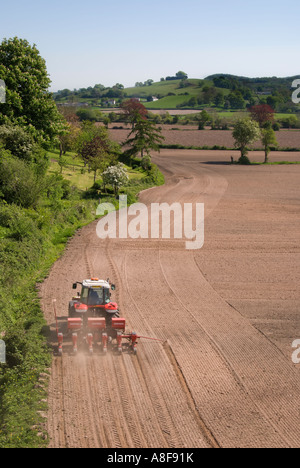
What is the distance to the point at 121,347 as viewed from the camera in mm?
20156

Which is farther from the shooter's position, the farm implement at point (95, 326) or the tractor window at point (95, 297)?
the tractor window at point (95, 297)

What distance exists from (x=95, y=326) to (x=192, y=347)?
426 cm

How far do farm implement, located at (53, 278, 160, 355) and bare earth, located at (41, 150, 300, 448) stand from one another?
76cm

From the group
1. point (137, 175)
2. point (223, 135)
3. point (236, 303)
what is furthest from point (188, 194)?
point (223, 135)

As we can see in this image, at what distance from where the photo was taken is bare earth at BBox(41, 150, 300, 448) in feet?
50.8

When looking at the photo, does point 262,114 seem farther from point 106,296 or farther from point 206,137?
point 106,296

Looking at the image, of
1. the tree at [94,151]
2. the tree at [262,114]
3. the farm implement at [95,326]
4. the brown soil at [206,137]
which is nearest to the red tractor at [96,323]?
the farm implement at [95,326]

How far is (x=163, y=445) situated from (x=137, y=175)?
1928 inches

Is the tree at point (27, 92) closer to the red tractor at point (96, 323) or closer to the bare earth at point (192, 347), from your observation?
the bare earth at point (192, 347)

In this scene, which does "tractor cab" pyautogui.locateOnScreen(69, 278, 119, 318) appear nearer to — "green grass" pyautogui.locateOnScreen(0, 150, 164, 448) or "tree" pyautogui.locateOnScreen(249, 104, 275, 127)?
"green grass" pyautogui.locateOnScreen(0, 150, 164, 448)

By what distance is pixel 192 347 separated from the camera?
21.0m

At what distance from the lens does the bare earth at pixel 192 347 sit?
1549 centimetres

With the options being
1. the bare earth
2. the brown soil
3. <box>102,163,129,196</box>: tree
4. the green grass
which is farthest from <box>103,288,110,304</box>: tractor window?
the brown soil

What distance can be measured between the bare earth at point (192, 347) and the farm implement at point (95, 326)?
2.50 ft
